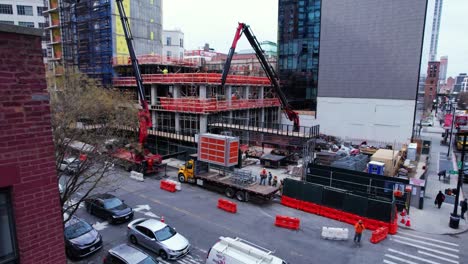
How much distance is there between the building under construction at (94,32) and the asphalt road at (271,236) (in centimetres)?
2938

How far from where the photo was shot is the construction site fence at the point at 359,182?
20.4 m

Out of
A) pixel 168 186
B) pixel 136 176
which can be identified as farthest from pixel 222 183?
pixel 136 176

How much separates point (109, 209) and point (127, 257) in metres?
6.69

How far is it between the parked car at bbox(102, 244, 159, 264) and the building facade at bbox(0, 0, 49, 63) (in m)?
59.0

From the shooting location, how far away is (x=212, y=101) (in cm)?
3562

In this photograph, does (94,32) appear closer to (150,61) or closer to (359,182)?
(150,61)

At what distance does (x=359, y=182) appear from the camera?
22.4 meters

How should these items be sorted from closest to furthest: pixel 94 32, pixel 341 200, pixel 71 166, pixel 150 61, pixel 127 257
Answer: pixel 127 257, pixel 341 200, pixel 71 166, pixel 150 61, pixel 94 32

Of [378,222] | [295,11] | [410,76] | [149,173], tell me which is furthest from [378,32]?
[149,173]

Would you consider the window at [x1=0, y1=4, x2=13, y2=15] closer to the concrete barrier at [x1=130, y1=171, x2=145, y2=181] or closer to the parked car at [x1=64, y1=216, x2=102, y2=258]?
the concrete barrier at [x1=130, y1=171, x2=145, y2=181]

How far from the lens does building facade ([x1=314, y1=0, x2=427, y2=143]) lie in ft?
126

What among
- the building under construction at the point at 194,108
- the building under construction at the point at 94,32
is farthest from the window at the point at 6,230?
the building under construction at the point at 94,32

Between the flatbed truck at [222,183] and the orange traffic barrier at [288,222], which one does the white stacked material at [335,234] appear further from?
the flatbed truck at [222,183]

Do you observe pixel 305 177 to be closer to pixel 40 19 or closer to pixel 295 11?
pixel 295 11
